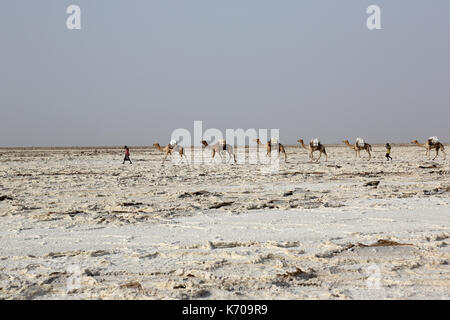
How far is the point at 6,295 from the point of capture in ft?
11.5

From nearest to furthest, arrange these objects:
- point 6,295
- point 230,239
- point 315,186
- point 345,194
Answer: point 6,295, point 230,239, point 345,194, point 315,186

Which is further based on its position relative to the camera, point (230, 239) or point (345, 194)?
point (345, 194)

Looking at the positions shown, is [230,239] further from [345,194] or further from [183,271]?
[345,194]

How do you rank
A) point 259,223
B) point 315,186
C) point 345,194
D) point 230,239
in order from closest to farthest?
point 230,239, point 259,223, point 345,194, point 315,186

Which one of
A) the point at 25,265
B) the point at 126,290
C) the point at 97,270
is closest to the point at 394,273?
the point at 126,290

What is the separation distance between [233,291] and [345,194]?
689 cm

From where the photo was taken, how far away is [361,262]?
4.34m

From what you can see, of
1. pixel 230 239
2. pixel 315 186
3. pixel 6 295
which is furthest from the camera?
pixel 315 186

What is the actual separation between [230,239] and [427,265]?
227cm

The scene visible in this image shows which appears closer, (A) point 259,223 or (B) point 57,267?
(B) point 57,267

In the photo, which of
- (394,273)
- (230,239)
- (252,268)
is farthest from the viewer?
(230,239)

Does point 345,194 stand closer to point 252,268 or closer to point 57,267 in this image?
point 252,268

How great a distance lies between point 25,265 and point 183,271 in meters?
1.63

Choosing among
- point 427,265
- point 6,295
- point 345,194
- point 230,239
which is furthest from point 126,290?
point 345,194
